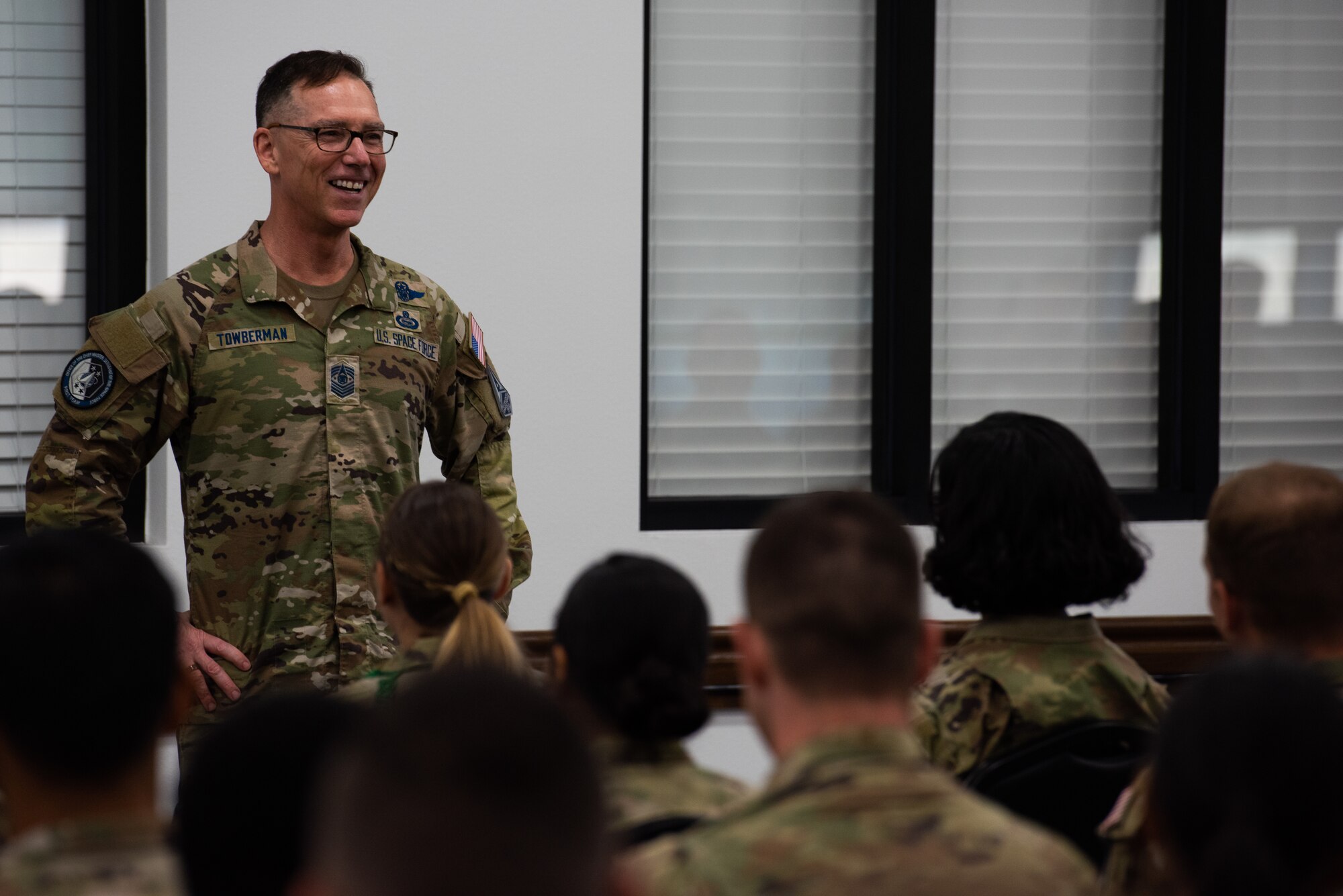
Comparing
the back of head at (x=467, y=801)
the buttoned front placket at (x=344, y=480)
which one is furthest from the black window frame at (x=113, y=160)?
the back of head at (x=467, y=801)

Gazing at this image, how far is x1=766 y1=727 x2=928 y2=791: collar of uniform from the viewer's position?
3.69 feet

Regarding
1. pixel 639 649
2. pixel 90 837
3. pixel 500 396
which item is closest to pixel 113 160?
pixel 500 396

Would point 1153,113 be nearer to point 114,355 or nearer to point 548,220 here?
point 548,220

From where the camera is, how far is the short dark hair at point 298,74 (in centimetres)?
260

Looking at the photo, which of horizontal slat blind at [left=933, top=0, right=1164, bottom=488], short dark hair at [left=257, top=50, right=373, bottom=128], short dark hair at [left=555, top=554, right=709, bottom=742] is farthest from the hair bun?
horizontal slat blind at [left=933, top=0, right=1164, bottom=488]

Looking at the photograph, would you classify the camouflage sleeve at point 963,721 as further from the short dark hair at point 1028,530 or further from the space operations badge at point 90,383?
the space operations badge at point 90,383

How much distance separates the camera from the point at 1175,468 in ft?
13.4

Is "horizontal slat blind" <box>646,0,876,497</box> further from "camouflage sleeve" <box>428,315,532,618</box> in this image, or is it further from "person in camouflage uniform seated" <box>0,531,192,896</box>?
"person in camouflage uniform seated" <box>0,531,192,896</box>

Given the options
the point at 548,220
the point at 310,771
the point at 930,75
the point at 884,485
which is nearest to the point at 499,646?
the point at 310,771

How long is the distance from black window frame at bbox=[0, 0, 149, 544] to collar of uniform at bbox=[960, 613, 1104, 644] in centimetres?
220

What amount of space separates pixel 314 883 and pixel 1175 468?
361 cm

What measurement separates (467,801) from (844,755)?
45cm

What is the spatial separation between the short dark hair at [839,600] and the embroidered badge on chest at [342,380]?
57.2 inches

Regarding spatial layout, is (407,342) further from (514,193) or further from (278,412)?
(514,193)
